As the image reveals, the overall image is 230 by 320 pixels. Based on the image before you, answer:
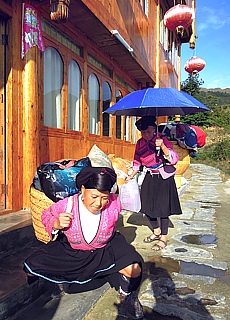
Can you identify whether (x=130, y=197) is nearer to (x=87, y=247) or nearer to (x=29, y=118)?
(x=87, y=247)

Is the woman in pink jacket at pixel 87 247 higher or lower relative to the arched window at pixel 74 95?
lower

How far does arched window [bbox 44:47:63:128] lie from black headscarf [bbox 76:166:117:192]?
280 centimetres

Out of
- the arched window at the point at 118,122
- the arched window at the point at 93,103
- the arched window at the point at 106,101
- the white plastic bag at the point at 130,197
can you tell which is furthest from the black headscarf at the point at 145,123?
the arched window at the point at 118,122

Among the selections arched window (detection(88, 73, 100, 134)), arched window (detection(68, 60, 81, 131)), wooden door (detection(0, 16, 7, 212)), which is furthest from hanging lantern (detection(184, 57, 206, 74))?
wooden door (detection(0, 16, 7, 212))

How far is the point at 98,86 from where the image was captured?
734 cm

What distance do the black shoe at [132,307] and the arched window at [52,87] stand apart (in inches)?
129

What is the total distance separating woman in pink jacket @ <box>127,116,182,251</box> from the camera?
430 centimetres

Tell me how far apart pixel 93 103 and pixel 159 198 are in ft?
11.7

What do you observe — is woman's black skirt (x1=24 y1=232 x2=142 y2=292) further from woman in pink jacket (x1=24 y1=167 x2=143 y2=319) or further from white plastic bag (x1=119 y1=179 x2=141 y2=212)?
white plastic bag (x1=119 y1=179 x2=141 y2=212)

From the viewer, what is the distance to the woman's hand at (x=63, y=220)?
94.6 inches

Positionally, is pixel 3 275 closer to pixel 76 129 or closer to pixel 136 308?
Answer: pixel 136 308

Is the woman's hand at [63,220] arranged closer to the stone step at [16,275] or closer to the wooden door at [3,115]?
the stone step at [16,275]

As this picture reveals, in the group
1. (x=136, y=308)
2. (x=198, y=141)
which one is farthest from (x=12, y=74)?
(x=198, y=141)

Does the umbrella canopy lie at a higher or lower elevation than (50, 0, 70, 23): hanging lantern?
lower
